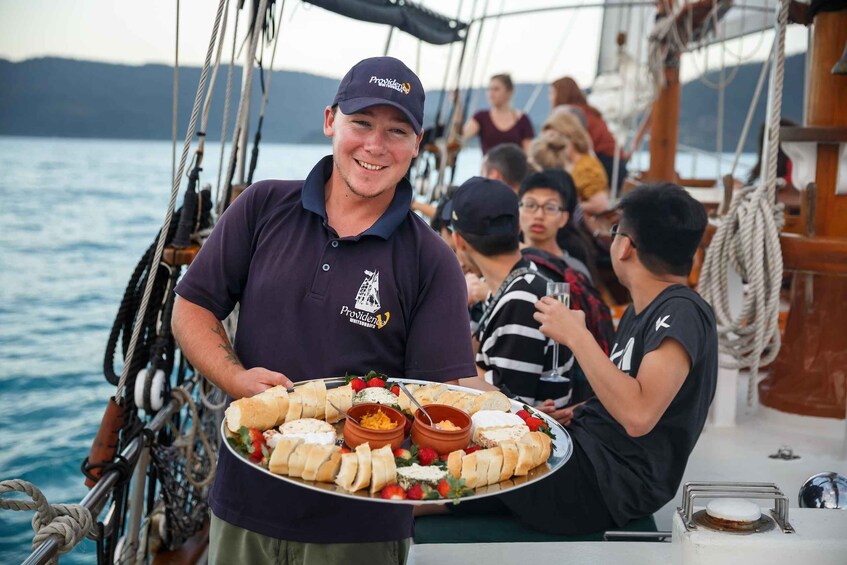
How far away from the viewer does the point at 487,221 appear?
119 inches

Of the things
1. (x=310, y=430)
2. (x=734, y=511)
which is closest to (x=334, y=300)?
(x=310, y=430)

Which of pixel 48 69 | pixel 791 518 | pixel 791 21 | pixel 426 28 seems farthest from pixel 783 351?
pixel 48 69

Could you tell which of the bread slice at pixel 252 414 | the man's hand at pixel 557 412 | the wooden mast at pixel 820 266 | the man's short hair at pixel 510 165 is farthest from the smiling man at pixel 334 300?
the man's short hair at pixel 510 165

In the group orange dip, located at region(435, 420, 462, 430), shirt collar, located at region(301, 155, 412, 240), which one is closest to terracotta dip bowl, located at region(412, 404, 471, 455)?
orange dip, located at region(435, 420, 462, 430)

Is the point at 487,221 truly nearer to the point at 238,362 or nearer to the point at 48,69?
the point at 238,362

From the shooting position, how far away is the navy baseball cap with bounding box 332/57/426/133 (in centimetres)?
194

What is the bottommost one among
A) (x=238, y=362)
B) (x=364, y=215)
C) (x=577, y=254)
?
(x=238, y=362)

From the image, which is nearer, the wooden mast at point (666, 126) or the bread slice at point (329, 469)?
the bread slice at point (329, 469)

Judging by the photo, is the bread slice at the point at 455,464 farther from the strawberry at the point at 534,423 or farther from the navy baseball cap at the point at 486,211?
the navy baseball cap at the point at 486,211

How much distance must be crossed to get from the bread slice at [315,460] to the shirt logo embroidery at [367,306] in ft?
1.21

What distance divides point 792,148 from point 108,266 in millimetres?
28002

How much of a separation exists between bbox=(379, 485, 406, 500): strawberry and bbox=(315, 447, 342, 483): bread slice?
11cm

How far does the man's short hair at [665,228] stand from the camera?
2.47m

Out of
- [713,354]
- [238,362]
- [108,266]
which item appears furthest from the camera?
[108,266]
